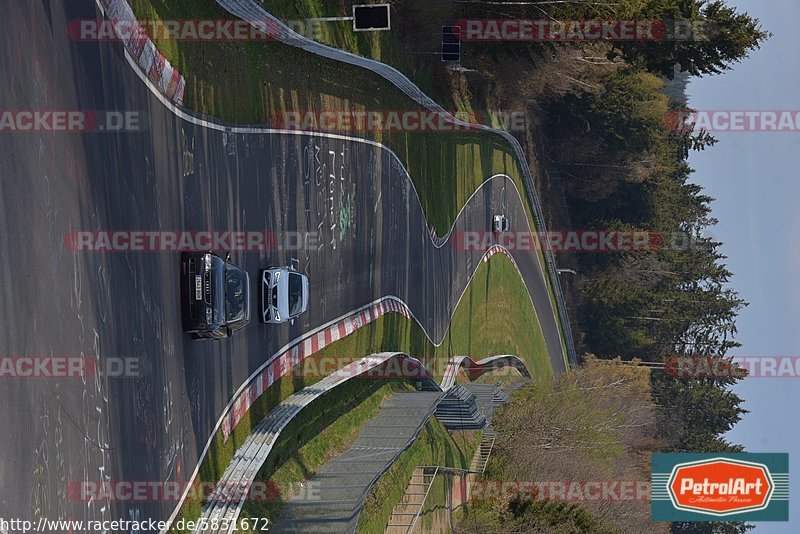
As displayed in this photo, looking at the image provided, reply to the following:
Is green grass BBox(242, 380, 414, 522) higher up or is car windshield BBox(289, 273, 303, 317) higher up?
car windshield BBox(289, 273, 303, 317)

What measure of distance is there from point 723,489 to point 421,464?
12.6m

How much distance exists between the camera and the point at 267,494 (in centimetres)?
2431

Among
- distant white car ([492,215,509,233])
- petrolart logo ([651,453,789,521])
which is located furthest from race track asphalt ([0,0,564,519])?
distant white car ([492,215,509,233])

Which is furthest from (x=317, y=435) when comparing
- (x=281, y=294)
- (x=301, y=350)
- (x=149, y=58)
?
(x=149, y=58)

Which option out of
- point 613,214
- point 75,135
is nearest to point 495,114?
point 613,214

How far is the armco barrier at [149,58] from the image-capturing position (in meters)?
20.0

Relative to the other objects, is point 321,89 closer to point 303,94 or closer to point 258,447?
point 303,94

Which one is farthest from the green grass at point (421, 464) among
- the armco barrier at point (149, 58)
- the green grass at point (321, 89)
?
the armco barrier at point (149, 58)

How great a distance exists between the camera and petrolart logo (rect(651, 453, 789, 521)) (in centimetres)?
3378

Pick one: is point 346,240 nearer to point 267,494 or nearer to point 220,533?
point 267,494

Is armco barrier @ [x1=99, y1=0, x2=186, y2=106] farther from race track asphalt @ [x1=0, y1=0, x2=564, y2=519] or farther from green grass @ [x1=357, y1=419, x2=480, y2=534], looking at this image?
green grass @ [x1=357, y1=419, x2=480, y2=534]

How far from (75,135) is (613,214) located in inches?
2238

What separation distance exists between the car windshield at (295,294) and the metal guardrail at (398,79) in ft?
28.4

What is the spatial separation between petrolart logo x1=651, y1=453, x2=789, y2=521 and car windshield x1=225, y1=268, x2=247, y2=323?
20623 millimetres
